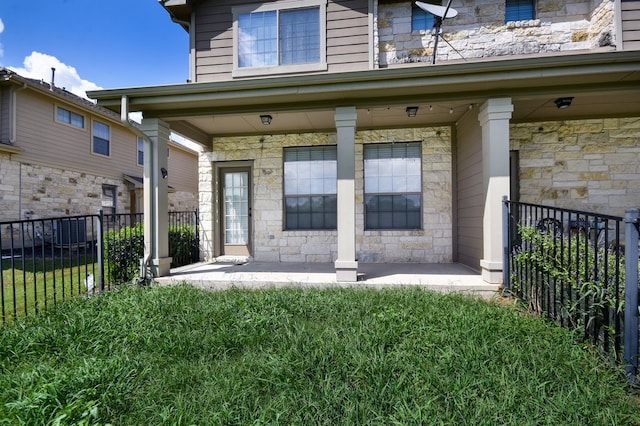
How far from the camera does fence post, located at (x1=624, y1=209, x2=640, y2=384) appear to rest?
214 centimetres

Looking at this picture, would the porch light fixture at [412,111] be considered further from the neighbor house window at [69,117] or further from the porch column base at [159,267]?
the neighbor house window at [69,117]

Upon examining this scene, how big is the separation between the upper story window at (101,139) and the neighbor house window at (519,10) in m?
12.7

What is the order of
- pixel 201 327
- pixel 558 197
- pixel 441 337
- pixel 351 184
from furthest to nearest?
pixel 558 197
pixel 351 184
pixel 201 327
pixel 441 337

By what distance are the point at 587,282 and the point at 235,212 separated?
6.03 metres

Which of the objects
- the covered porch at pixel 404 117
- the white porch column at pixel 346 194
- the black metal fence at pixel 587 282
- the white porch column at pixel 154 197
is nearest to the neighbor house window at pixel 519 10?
the covered porch at pixel 404 117

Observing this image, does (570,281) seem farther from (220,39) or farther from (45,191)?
(45,191)

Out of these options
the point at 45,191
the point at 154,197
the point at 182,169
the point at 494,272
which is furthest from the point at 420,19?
the point at 182,169

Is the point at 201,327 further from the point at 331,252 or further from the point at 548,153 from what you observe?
the point at 548,153

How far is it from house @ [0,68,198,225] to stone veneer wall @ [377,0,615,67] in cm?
608

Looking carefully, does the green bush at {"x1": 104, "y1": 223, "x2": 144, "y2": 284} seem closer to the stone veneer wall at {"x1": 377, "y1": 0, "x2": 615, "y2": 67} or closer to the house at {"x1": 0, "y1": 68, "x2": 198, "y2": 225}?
the house at {"x1": 0, "y1": 68, "x2": 198, "y2": 225}

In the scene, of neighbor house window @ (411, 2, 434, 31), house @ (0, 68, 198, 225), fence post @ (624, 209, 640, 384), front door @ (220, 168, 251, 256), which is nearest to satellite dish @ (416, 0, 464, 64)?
neighbor house window @ (411, 2, 434, 31)

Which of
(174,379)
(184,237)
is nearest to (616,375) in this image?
(174,379)

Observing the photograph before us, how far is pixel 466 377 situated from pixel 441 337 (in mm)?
537

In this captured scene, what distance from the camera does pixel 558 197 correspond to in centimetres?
569
